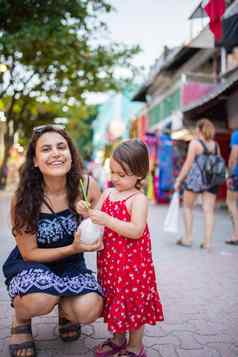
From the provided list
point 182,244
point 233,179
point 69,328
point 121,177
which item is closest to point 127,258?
point 121,177

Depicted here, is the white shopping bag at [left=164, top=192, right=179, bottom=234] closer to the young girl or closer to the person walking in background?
the person walking in background

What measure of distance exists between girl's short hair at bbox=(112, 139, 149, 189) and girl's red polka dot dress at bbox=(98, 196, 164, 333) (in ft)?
0.61

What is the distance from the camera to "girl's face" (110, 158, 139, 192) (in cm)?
236

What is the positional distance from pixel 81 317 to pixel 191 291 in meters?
1.78

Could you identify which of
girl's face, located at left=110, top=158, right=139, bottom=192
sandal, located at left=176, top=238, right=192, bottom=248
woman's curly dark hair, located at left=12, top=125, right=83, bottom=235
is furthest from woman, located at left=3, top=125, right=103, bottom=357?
sandal, located at left=176, top=238, right=192, bottom=248

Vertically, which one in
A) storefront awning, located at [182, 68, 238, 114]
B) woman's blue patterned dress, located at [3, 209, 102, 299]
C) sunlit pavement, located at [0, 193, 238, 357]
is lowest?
sunlit pavement, located at [0, 193, 238, 357]

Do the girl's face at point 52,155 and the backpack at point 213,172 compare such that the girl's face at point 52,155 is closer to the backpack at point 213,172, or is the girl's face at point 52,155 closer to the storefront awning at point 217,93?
the backpack at point 213,172

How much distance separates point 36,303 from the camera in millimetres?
2209

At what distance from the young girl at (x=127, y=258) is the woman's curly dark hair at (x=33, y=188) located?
305 millimetres

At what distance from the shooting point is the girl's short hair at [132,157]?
232 centimetres

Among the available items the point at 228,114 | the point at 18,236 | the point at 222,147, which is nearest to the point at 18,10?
the point at 228,114

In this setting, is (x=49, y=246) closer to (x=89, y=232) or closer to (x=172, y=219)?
(x=89, y=232)

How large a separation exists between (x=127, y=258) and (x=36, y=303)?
54 cm

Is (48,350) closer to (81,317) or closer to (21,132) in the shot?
(81,317)
